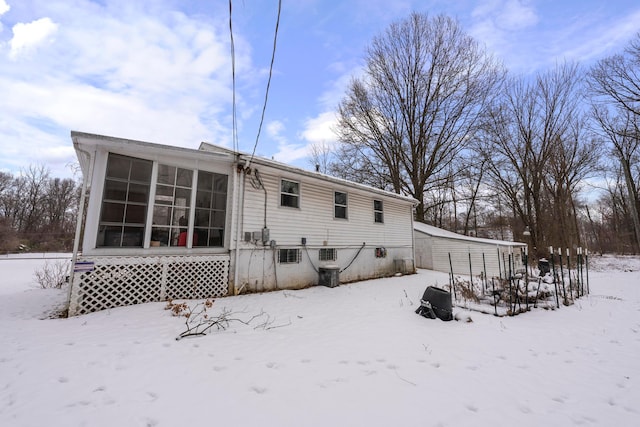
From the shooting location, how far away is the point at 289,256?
336 inches

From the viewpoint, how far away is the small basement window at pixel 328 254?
31.1 feet

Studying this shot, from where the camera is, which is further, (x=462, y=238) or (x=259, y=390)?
(x=462, y=238)

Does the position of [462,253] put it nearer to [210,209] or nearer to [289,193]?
[289,193]

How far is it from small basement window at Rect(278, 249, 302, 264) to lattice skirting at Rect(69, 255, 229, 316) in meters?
1.74

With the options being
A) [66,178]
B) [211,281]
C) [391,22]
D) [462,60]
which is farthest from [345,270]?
[66,178]

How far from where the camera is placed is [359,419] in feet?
7.86

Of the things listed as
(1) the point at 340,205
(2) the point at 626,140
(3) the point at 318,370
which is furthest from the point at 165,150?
(2) the point at 626,140

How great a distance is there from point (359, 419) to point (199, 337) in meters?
3.05

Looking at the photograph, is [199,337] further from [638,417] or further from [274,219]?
[638,417]

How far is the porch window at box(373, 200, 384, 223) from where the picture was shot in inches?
474

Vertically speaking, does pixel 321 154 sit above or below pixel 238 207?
above

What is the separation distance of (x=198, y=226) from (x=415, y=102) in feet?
61.6

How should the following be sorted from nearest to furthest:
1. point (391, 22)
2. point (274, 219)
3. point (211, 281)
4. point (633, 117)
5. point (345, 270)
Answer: point (211, 281) < point (274, 219) < point (345, 270) < point (633, 117) < point (391, 22)

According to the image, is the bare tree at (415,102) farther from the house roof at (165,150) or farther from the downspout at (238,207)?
the downspout at (238,207)
